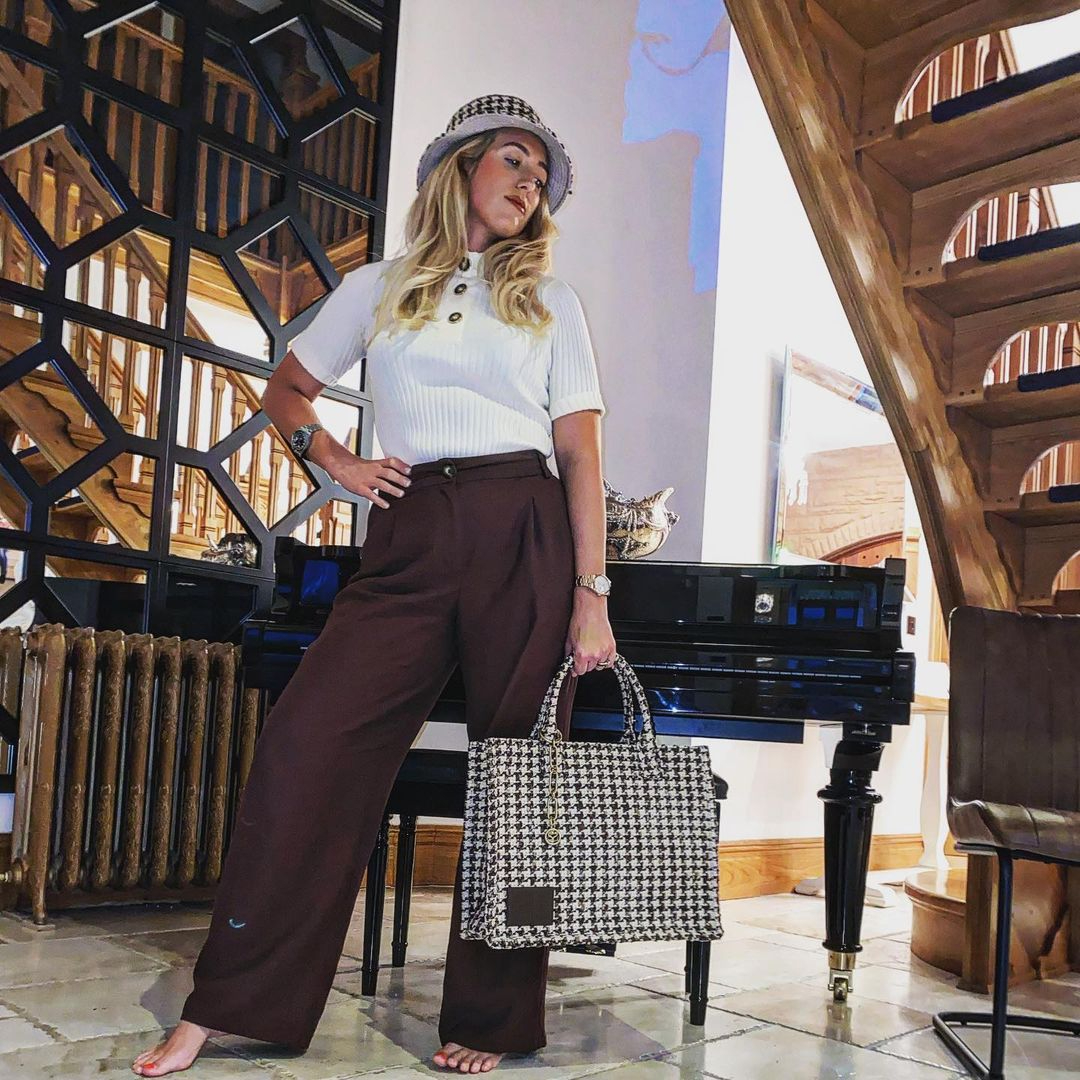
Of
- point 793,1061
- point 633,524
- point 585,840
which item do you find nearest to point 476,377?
point 585,840

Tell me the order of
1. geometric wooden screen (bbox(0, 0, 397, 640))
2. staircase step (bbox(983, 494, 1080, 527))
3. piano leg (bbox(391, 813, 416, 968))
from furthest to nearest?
geometric wooden screen (bbox(0, 0, 397, 640)) < staircase step (bbox(983, 494, 1080, 527)) < piano leg (bbox(391, 813, 416, 968))

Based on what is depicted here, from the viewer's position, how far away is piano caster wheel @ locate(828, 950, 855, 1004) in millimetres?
2512

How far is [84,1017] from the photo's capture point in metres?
2.06

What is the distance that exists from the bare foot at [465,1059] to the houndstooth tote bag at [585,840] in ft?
0.64

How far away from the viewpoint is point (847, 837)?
246 centimetres

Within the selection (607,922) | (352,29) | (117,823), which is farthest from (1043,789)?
(352,29)

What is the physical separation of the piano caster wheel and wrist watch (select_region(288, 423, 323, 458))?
1.50 meters

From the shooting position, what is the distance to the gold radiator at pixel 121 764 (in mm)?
2977

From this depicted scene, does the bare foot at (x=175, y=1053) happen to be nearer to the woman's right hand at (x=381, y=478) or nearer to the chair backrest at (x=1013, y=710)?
the woman's right hand at (x=381, y=478)

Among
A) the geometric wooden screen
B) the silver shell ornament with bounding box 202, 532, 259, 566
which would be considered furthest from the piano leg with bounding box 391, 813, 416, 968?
the silver shell ornament with bounding box 202, 532, 259, 566

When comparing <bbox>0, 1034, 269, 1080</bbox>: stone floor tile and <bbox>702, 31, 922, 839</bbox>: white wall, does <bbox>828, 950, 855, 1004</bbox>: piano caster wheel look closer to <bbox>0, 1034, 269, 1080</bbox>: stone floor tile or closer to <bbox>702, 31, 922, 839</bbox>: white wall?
<bbox>0, 1034, 269, 1080</bbox>: stone floor tile

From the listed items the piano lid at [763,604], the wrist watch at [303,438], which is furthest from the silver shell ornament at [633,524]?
the wrist watch at [303,438]

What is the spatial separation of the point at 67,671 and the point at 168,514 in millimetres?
625

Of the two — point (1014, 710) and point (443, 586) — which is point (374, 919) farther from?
point (1014, 710)
